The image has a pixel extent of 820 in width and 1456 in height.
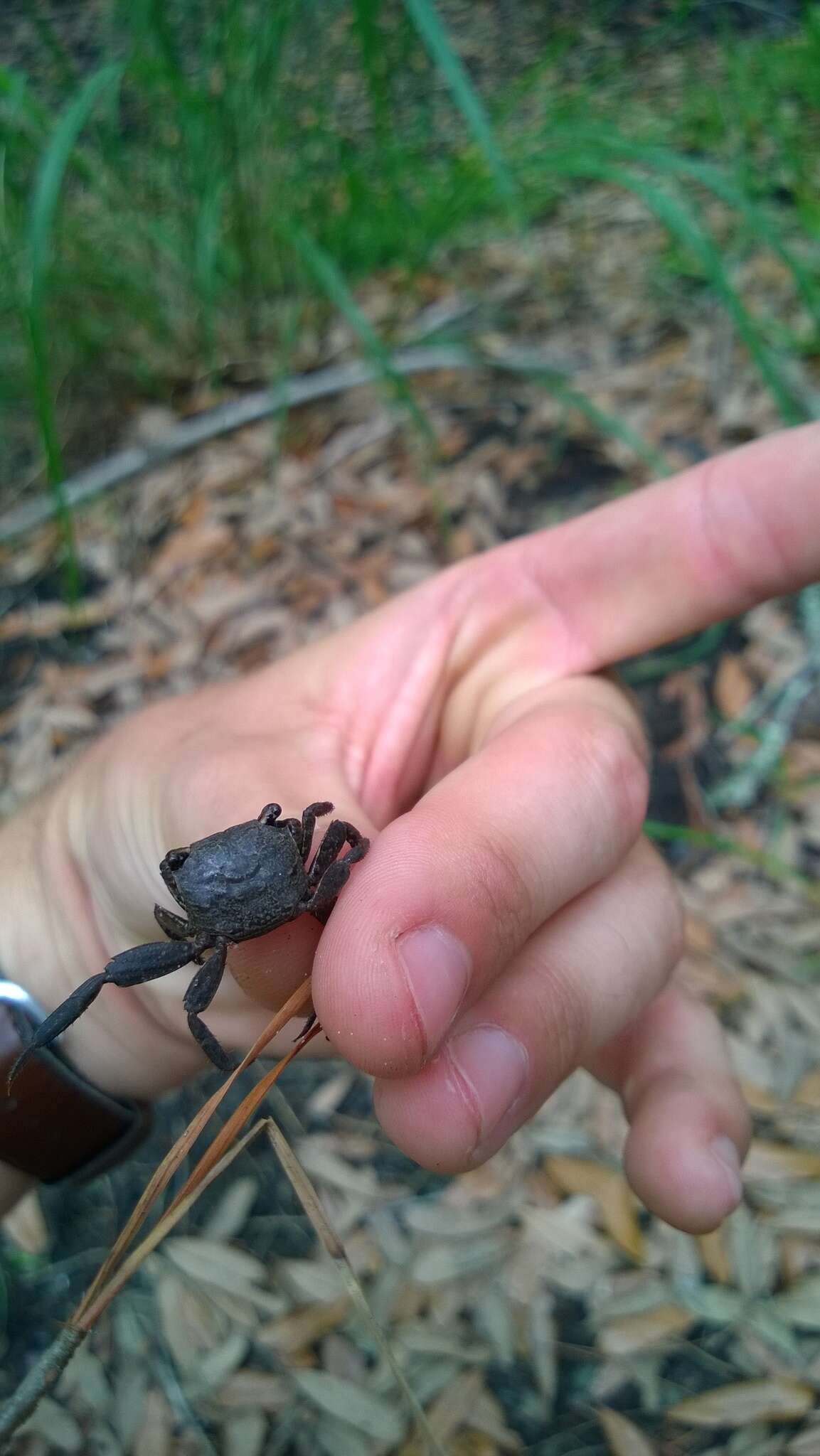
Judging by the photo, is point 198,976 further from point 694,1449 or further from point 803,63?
point 803,63

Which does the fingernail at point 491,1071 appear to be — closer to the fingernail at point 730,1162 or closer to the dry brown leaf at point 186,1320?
the fingernail at point 730,1162

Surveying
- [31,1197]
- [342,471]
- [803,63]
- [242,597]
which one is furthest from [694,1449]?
[803,63]

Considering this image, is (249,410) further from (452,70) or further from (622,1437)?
(622,1437)

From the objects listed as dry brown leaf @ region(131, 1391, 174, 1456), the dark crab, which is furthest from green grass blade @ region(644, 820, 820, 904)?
dry brown leaf @ region(131, 1391, 174, 1456)

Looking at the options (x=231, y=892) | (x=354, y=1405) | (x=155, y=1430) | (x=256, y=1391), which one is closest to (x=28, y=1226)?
(x=155, y=1430)

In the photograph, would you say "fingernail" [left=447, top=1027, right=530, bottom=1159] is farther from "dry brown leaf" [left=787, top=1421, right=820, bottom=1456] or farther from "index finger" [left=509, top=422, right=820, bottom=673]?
"dry brown leaf" [left=787, top=1421, right=820, bottom=1456]

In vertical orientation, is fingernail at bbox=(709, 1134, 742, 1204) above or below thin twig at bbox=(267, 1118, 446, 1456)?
below

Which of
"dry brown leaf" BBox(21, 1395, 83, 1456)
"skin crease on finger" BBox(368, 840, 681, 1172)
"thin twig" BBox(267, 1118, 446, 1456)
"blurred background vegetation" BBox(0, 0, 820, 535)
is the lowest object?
"dry brown leaf" BBox(21, 1395, 83, 1456)
